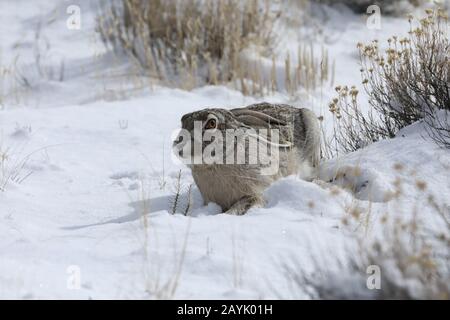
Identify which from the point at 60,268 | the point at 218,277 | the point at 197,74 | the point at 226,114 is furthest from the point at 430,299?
the point at 197,74

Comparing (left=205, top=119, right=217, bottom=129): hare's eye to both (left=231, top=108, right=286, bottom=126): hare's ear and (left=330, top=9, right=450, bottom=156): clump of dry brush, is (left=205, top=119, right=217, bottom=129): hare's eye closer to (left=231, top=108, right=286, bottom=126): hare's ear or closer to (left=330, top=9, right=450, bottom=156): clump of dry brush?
(left=231, top=108, right=286, bottom=126): hare's ear

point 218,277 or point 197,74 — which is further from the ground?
point 218,277

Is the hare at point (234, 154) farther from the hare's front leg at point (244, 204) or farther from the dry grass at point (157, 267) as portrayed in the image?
the dry grass at point (157, 267)

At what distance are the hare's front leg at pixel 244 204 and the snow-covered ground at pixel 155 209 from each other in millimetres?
80

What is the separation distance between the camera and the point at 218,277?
3.49 metres

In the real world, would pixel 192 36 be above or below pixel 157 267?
below

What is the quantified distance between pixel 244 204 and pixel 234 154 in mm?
323

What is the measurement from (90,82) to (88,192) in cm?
431

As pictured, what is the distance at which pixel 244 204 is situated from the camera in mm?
4582

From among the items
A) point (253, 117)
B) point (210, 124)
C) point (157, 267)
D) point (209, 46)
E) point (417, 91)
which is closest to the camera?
point (157, 267)

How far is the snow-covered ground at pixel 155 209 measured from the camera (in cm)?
345

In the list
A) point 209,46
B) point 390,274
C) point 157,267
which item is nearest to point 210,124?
point 157,267

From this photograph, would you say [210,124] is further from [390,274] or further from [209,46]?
[209,46]
